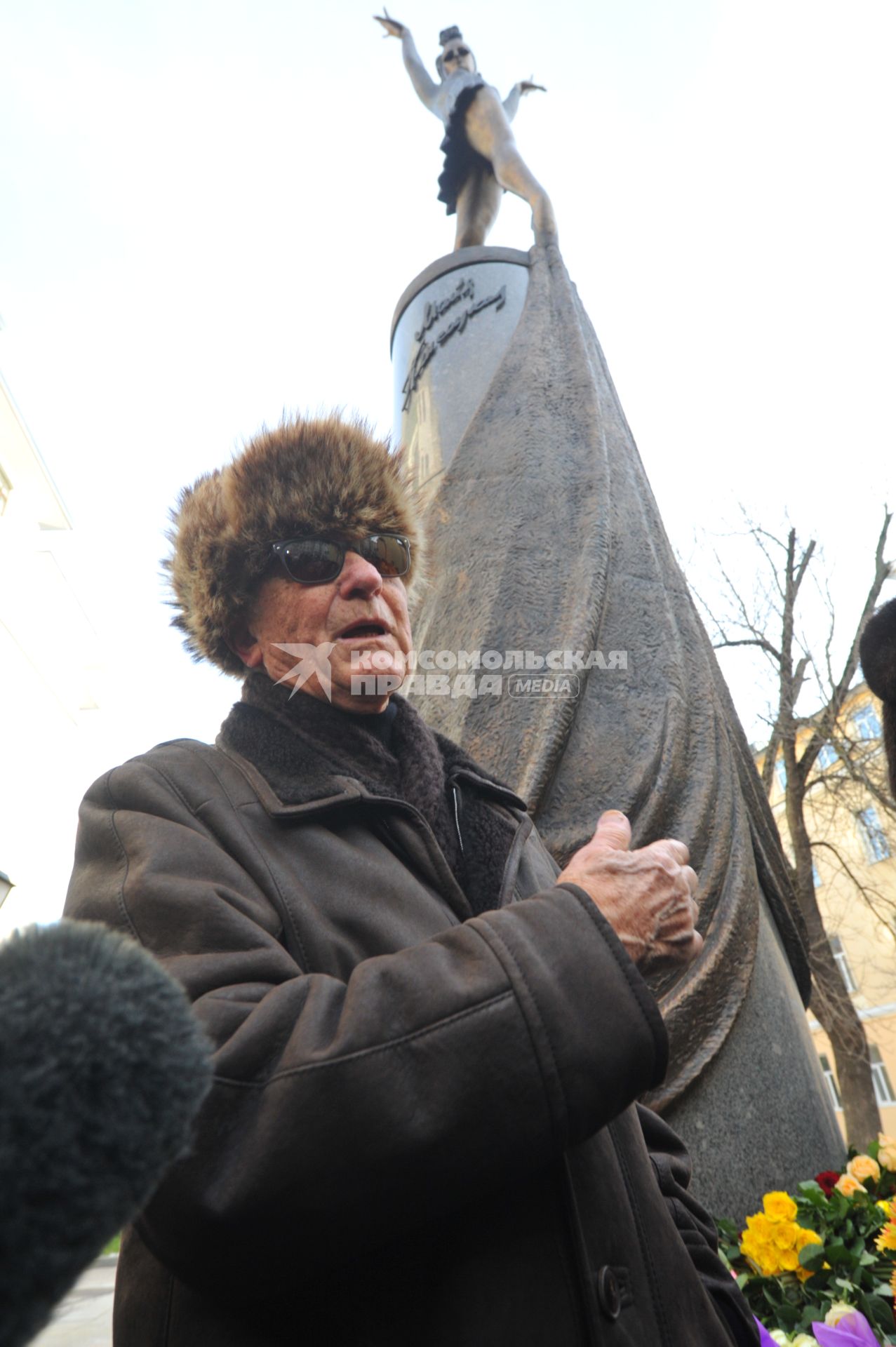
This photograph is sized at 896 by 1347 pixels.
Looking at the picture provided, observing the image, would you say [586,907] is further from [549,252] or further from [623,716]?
[549,252]

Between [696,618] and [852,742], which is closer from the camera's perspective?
[696,618]

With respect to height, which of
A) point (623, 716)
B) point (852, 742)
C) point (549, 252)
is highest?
point (549, 252)

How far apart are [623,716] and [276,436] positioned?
1289 mm

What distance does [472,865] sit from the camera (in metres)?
1.33

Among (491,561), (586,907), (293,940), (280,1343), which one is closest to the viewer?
(280,1343)

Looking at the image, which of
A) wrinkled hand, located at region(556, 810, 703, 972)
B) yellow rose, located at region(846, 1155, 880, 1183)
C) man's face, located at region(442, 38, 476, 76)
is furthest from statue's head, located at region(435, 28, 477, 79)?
yellow rose, located at region(846, 1155, 880, 1183)

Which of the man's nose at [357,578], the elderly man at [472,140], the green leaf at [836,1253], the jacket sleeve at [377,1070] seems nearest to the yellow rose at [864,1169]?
the green leaf at [836,1253]

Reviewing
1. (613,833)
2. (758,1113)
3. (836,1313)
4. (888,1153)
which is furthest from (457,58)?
(836,1313)

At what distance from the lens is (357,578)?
1574 mm

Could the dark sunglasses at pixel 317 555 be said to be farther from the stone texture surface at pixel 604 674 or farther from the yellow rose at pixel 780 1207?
the yellow rose at pixel 780 1207

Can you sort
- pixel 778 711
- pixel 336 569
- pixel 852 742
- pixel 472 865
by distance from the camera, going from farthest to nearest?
1. pixel 778 711
2. pixel 852 742
3. pixel 336 569
4. pixel 472 865

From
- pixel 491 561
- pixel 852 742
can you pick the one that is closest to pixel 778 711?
pixel 852 742

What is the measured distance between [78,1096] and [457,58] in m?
6.40
